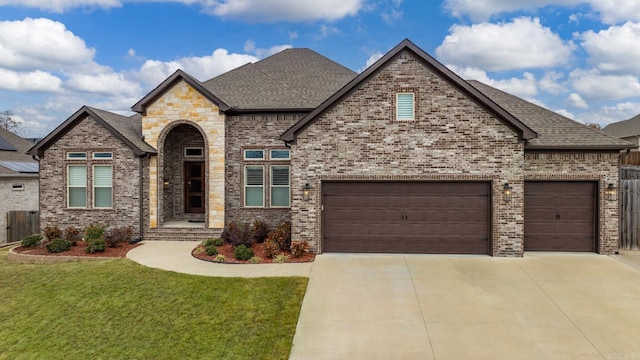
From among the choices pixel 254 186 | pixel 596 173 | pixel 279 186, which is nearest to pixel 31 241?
pixel 254 186

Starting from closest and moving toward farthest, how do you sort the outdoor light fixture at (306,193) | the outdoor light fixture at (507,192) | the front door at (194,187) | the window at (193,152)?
the outdoor light fixture at (507,192)
the outdoor light fixture at (306,193)
the window at (193,152)
the front door at (194,187)

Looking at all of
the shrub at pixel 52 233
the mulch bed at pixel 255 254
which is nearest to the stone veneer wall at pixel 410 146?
the mulch bed at pixel 255 254

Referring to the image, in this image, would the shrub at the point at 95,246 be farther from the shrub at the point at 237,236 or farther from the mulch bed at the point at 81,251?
the shrub at the point at 237,236

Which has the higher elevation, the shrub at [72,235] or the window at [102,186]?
the window at [102,186]

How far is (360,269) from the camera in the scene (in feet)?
29.3

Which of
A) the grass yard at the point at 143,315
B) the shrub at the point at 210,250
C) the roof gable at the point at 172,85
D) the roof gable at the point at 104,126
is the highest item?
the roof gable at the point at 172,85

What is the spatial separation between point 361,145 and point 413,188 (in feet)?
6.78

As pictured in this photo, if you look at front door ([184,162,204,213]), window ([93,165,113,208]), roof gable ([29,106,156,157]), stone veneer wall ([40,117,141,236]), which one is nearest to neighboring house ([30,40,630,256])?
front door ([184,162,204,213])

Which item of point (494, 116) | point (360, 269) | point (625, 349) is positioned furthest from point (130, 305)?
point (494, 116)

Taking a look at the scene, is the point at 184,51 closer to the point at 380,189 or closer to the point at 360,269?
the point at 380,189

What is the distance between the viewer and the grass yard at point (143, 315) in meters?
5.57

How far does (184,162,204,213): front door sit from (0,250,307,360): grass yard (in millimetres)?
5252

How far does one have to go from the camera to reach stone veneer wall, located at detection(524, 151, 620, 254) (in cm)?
1035

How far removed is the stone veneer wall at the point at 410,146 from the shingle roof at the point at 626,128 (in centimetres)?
3031
